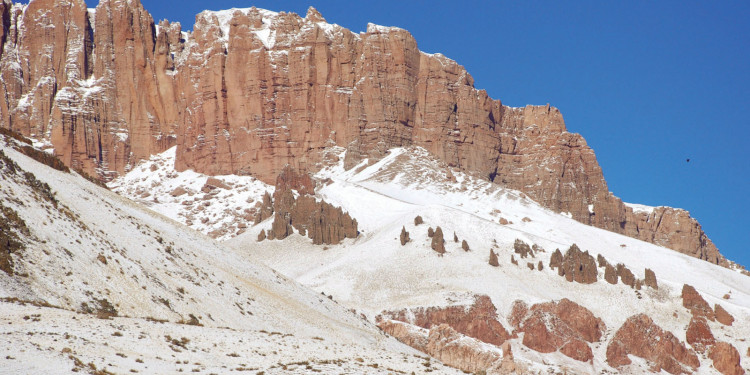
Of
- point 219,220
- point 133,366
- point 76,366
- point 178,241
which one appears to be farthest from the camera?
point 219,220

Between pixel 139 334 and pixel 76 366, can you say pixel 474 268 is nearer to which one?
pixel 139 334

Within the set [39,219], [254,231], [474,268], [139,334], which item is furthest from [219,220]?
[139,334]

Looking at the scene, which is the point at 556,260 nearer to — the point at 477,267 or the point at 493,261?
the point at 493,261

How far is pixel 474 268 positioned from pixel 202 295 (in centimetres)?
6646

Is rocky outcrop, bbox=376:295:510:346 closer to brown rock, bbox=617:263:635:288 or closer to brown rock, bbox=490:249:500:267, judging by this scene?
brown rock, bbox=490:249:500:267

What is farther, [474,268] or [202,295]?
[474,268]

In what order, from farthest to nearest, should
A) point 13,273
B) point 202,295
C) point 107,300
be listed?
point 202,295 → point 107,300 → point 13,273

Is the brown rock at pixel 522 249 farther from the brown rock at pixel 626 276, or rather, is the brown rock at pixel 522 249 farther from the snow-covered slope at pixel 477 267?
the brown rock at pixel 626 276

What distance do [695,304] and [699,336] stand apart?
820 centimetres

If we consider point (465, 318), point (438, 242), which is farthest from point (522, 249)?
point (465, 318)

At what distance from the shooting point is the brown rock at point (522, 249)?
4777 inches

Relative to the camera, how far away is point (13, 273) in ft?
128

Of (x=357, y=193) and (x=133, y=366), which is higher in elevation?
(x=357, y=193)

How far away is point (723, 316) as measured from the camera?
10294cm
